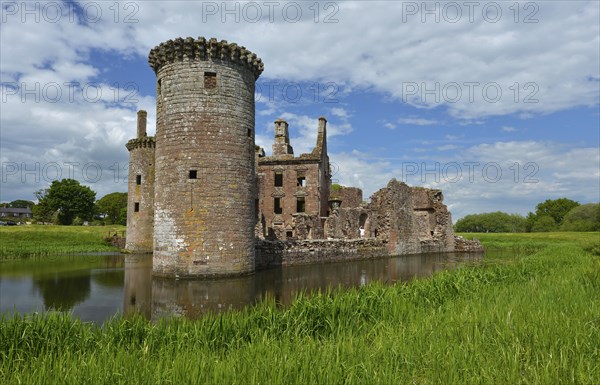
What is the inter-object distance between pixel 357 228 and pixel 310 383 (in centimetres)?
2930

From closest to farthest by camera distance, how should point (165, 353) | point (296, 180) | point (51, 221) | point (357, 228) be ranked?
point (165, 353)
point (357, 228)
point (296, 180)
point (51, 221)

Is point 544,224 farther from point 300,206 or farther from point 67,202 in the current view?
point 67,202

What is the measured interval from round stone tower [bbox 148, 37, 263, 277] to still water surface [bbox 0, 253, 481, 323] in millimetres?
1092

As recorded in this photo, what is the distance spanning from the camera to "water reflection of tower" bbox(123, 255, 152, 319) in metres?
10.8

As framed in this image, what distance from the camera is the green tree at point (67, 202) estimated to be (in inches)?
2594

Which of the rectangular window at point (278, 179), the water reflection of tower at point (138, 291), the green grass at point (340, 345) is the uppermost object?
the rectangular window at point (278, 179)

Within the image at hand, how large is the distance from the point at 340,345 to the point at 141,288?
10477 millimetres

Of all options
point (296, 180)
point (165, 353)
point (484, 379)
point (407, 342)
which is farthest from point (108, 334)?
point (296, 180)

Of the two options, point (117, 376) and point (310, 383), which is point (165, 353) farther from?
point (310, 383)

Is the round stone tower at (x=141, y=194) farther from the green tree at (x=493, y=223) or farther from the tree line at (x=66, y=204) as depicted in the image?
the green tree at (x=493, y=223)

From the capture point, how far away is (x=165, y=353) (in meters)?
5.45

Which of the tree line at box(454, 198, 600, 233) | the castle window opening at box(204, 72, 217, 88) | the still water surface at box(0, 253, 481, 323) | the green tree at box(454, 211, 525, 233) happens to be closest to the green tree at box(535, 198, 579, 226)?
the tree line at box(454, 198, 600, 233)

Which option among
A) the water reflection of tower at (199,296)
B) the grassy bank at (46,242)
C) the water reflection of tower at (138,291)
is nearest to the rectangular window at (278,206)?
the grassy bank at (46,242)

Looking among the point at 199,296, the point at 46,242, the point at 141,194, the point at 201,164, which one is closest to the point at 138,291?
the point at 199,296
